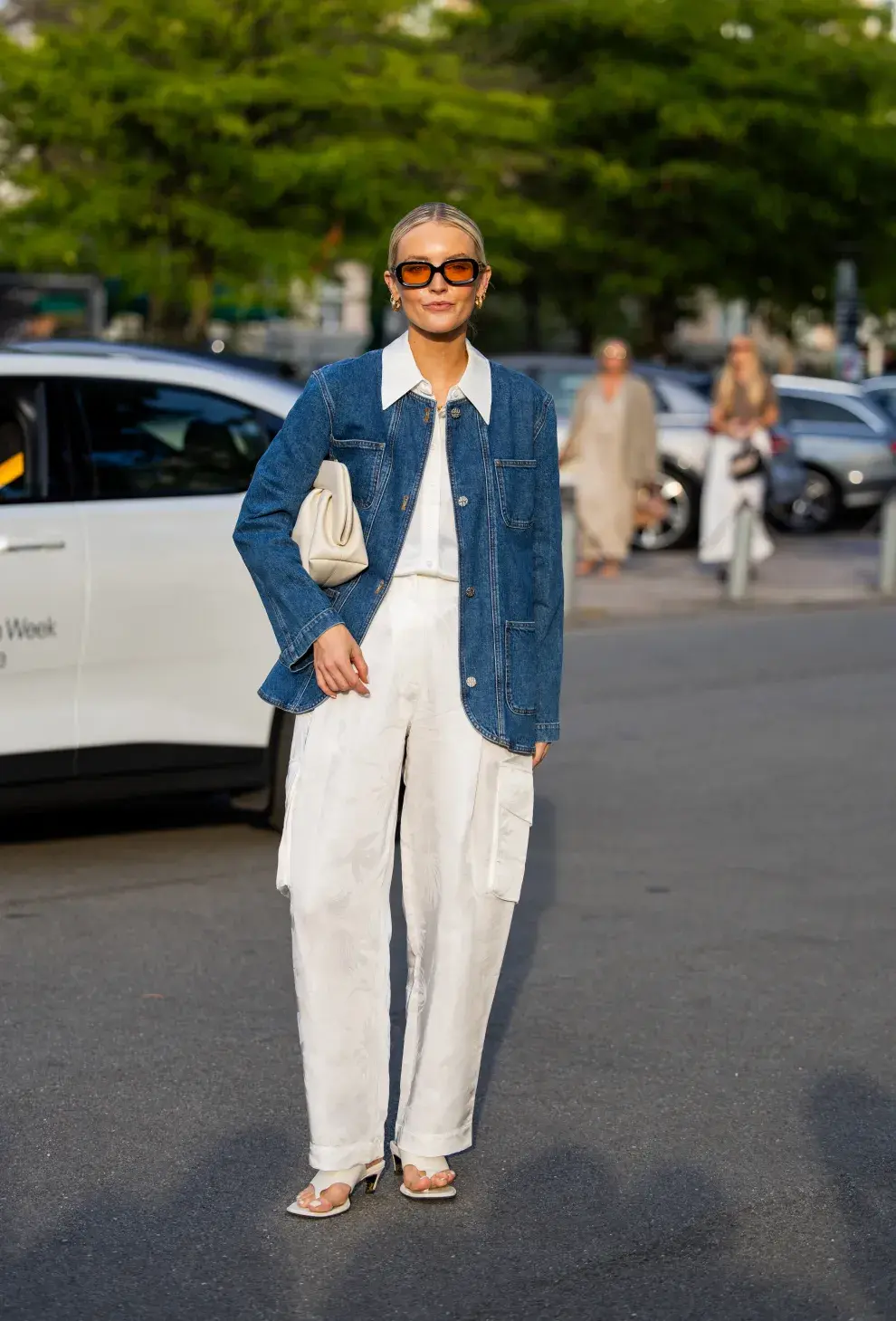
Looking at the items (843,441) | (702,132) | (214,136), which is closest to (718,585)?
(843,441)

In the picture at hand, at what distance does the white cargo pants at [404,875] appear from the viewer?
4238 millimetres

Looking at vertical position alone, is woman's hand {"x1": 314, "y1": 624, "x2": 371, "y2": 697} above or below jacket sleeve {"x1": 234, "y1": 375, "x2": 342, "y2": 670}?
below

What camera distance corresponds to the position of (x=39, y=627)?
7.24m

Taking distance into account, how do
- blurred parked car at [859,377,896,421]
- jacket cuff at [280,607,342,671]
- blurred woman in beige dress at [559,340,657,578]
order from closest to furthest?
jacket cuff at [280,607,342,671]
blurred woman in beige dress at [559,340,657,578]
blurred parked car at [859,377,896,421]

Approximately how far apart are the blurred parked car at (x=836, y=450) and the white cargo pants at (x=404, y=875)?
64.4ft

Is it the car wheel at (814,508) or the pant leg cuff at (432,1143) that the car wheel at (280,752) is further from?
the car wheel at (814,508)

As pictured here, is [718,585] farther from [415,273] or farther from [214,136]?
[214,136]

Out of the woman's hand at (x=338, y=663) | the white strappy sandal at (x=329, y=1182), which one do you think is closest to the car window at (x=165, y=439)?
the woman's hand at (x=338, y=663)

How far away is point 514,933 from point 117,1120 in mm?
2125

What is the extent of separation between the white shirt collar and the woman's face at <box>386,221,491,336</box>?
63mm

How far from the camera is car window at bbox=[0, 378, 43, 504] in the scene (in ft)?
24.4

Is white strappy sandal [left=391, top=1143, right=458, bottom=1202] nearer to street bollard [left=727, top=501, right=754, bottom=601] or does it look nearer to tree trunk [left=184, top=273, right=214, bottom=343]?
street bollard [left=727, top=501, right=754, bottom=601]

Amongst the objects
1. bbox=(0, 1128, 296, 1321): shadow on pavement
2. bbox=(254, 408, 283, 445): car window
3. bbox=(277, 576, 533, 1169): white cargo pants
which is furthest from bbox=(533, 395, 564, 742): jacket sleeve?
bbox=(254, 408, 283, 445): car window

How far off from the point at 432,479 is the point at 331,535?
24cm
